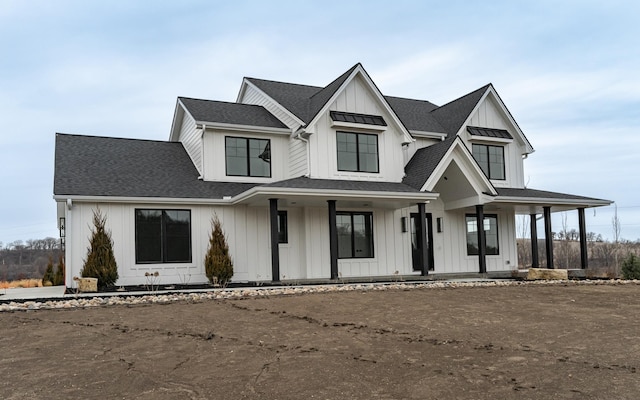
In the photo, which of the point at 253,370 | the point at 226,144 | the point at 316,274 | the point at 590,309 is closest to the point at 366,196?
the point at 316,274

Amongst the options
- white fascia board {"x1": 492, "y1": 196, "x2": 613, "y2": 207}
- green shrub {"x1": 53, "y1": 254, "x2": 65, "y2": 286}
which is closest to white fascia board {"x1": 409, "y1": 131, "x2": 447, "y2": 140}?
white fascia board {"x1": 492, "y1": 196, "x2": 613, "y2": 207}

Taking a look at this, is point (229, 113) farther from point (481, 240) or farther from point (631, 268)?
point (631, 268)

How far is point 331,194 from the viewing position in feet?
54.9

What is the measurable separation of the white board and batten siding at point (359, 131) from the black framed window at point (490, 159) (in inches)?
155

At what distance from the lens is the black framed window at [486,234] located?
2177cm

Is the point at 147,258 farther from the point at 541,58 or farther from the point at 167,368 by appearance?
the point at 541,58

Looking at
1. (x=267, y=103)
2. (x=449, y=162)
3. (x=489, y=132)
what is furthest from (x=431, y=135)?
(x=267, y=103)

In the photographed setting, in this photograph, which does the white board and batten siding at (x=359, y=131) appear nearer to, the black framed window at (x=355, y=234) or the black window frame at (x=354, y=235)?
the black window frame at (x=354, y=235)

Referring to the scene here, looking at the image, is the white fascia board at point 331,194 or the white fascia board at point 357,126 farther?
the white fascia board at point 357,126

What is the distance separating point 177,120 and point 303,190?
7414mm

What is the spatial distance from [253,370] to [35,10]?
13151 mm

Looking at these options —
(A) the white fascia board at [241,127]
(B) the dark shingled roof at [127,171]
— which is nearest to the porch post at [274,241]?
(B) the dark shingled roof at [127,171]

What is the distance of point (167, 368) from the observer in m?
6.32

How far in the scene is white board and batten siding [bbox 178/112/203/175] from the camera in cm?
1898
